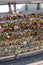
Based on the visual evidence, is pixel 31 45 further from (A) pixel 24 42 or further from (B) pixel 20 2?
(B) pixel 20 2

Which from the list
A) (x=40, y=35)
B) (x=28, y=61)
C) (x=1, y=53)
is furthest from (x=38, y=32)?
(x=1, y=53)

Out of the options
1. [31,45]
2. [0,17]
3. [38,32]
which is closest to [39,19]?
[38,32]

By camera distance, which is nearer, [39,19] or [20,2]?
[20,2]

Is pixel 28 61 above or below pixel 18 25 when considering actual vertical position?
below

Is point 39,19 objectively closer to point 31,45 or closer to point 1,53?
point 31,45

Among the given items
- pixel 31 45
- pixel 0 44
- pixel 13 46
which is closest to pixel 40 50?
pixel 31 45

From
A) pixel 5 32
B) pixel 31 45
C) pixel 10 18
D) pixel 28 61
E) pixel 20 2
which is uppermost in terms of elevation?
pixel 20 2

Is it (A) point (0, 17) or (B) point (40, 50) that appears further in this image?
(B) point (40, 50)

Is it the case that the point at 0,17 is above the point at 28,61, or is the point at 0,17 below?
above

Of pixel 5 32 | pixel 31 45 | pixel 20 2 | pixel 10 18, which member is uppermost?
pixel 20 2
